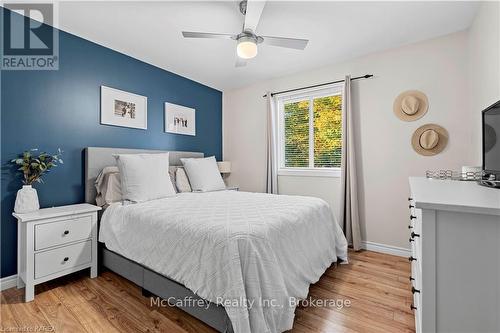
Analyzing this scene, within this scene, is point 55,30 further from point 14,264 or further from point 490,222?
point 490,222

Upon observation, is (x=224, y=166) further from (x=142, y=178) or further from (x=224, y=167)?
(x=142, y=178)

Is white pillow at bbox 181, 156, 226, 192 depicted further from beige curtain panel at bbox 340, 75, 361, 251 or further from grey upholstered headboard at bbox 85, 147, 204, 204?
beige curtain panel at bbox 340, 75, 361, 251

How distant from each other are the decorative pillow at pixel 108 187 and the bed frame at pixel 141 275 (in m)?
0.10

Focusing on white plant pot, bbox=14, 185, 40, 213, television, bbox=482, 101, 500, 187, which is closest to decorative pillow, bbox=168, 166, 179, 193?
white plant pot, bbox=14, 185, 40, 213

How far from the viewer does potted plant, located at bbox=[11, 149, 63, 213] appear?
1971mm

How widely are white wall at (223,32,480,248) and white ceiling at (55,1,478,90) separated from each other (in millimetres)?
191

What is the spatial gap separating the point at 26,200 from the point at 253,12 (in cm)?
246

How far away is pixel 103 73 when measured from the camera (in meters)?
2.72

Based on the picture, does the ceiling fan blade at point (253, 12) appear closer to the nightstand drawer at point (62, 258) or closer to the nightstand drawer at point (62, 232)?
the nightstand drawer at point (62, 232)

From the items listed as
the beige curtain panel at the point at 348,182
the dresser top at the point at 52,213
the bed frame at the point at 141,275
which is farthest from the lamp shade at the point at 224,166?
the dresser top at the point at 52,213

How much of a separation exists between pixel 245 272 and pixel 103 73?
9.18ft

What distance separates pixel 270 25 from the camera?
2307 millimetres

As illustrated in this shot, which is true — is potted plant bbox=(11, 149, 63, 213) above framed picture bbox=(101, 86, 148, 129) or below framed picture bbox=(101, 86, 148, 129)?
below

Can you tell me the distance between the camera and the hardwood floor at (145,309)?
1549 mm
